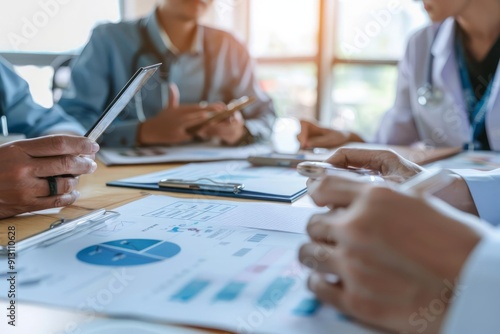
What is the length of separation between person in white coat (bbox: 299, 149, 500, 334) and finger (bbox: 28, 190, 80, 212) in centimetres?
44

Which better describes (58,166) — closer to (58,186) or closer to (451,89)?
(58,186)

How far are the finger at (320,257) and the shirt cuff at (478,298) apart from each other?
83mm

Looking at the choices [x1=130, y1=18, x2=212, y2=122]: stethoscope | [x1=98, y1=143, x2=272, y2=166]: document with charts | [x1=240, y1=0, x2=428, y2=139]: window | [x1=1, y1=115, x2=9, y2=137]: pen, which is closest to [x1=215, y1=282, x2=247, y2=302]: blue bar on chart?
[x1=98, y1=143, x2=272, y2=166]: document with charts

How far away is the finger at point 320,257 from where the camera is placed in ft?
1.21

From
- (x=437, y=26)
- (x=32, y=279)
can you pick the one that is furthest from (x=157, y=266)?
(x=437, y=26)

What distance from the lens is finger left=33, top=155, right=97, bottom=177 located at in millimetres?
654

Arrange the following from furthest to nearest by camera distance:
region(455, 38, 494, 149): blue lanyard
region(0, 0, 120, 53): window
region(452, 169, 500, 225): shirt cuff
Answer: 1. region(0, 0, 120, 53): window
2. region(455, 38, 494, 149): blue lanyard
3. region(452, 169, 500, 225): shirt cuff

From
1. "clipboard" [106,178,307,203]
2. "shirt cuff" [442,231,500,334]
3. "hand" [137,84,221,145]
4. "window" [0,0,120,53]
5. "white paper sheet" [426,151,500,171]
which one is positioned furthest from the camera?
"window" [0,0,120,53]

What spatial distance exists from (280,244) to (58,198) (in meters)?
0.33

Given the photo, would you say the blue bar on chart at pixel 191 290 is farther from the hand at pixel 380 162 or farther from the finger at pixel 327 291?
the hand at pixel 380 162

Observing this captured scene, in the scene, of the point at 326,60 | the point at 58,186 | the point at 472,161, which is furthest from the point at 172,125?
the point at 326,60

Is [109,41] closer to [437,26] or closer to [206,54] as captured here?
[206,54]

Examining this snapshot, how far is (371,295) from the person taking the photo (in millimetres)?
340

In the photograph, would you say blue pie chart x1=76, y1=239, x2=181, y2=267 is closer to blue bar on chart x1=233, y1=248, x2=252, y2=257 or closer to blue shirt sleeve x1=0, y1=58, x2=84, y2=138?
Result: blue bar on chart x1=233, y1=248, x2=252, y2=257
